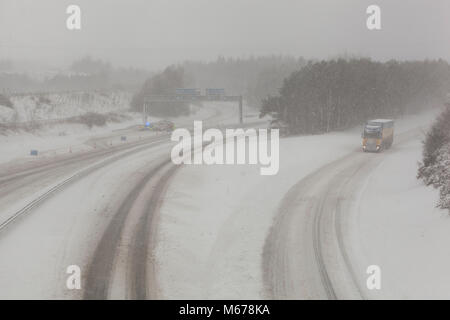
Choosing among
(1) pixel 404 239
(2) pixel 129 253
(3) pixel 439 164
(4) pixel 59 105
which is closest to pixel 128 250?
(2) pixel 129 253

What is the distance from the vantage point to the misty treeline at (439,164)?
19152mm

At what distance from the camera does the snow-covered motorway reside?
13891 mm

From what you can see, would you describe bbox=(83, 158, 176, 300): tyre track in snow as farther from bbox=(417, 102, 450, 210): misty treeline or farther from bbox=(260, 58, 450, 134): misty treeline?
bbox=(260, 58, 450, 134): misty treeline

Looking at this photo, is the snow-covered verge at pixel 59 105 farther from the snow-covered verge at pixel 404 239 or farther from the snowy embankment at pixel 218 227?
the snow-covered verge at pixel 404 239

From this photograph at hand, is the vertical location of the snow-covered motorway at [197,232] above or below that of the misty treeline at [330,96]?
below

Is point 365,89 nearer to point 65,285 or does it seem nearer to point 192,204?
point 192,204

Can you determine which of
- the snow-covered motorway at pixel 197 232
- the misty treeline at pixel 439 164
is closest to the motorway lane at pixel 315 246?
the snow-covered motorway at pixel 197 232

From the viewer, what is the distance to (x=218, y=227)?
19969 mm

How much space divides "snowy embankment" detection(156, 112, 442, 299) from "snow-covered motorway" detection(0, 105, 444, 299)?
0.23 feet

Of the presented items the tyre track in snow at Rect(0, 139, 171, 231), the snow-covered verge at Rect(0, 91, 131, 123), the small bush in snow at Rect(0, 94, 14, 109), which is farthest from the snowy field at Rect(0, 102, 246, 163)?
the small bush in snow at Rect(0, 94, 14, 109)

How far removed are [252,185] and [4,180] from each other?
19.0 m

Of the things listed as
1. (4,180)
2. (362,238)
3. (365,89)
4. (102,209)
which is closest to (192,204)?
(102,209)

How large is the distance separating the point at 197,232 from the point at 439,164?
1537cm

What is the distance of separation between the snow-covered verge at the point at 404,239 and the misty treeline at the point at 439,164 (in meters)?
0.56
